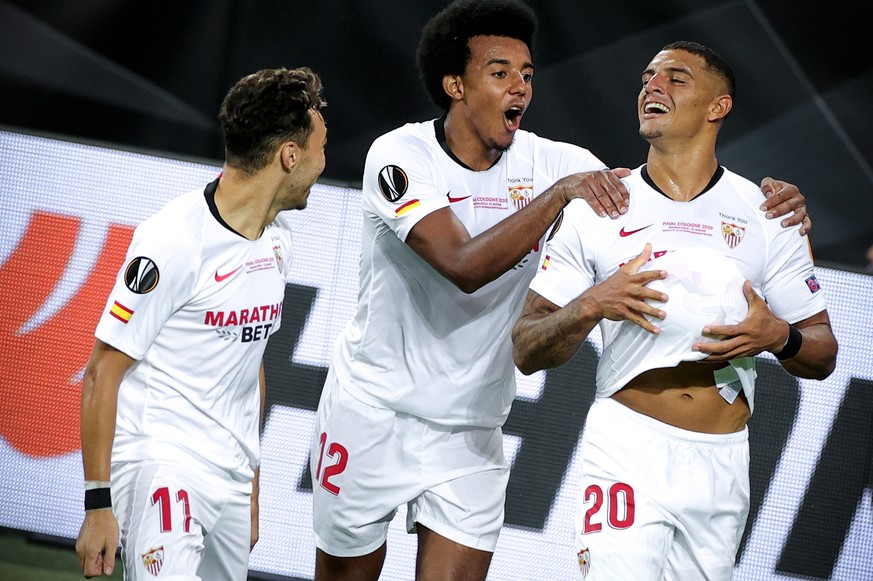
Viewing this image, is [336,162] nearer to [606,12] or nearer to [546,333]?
[606,12]

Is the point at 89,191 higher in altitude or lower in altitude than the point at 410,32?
lower

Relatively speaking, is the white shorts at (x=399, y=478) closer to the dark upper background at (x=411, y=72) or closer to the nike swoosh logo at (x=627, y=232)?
the nike swoosh logo at (x=627, y=232)

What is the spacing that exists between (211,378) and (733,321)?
4.96ft

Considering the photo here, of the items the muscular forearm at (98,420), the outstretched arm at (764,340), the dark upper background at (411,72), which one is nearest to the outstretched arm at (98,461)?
the muscular forearm at (98,420)

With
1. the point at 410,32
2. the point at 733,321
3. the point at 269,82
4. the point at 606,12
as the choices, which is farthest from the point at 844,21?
the point at 269,82

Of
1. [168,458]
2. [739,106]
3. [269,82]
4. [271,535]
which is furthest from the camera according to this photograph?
[739,106]

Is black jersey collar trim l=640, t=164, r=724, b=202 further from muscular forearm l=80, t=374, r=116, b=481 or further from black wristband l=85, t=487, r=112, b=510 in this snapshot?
black wristband l=85, t=487, r=112, b=510

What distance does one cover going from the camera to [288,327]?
193 inches

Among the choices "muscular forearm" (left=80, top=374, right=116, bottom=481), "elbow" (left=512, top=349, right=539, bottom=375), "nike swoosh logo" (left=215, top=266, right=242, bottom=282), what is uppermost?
"elbow" (left=512, top=349, right=539, bottom=375)

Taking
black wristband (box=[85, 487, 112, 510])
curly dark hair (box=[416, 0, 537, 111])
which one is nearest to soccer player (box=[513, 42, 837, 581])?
curly dark hair (box=[416, 0, 537, 111])

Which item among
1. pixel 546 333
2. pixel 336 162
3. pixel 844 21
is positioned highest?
pixel 844 21

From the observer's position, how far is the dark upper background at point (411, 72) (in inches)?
230

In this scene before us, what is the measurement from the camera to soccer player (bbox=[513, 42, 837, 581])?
124 inches

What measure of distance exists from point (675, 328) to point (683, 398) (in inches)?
9.2
